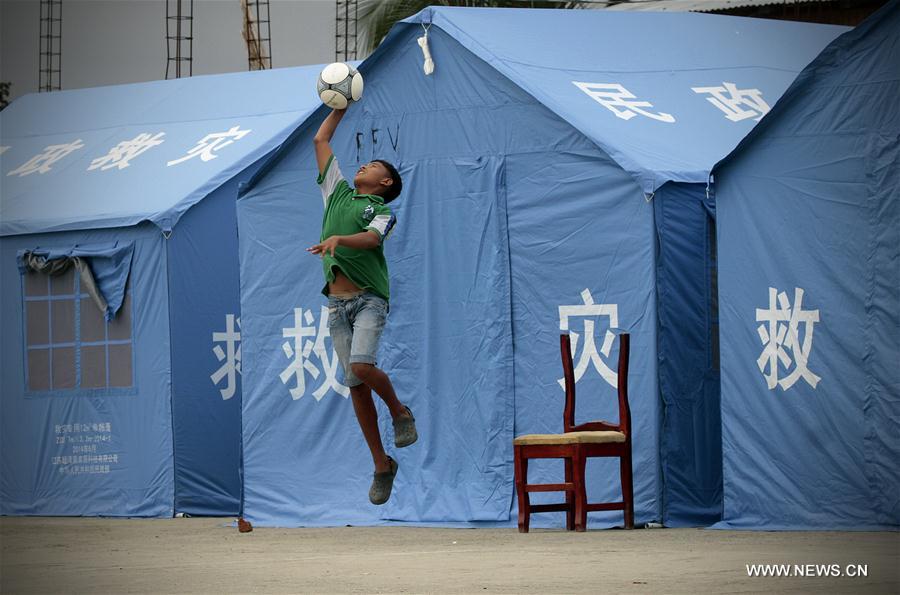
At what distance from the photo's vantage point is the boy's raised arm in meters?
8.34

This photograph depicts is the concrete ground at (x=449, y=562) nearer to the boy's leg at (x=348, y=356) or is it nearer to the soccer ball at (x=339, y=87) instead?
the boy's leg at (x=348, y=356)

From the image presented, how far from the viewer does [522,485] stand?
8.84 metres

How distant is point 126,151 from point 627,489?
695cm

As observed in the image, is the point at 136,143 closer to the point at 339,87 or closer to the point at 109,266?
the point at 109,266

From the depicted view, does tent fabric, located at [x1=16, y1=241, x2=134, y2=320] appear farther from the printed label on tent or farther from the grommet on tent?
the grommet on tent

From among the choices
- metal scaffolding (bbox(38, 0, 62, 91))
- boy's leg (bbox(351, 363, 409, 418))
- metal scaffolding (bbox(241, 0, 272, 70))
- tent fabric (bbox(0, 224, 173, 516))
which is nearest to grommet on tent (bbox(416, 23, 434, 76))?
boy's leg (bbox(351, 363, 409, 418))

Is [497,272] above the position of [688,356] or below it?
above

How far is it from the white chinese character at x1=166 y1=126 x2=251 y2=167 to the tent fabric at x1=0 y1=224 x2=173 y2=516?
1057 millimetres

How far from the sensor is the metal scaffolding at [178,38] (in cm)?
2005

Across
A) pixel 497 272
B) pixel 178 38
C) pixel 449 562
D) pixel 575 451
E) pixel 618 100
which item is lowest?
pixel 449 562

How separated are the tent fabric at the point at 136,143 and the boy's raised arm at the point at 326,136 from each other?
3995 mm

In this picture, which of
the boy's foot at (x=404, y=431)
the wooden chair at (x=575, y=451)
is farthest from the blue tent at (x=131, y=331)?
the boy's foot at (x=404, y=431)

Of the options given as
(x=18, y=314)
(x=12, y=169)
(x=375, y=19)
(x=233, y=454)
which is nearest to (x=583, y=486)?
(x=233, y=454)

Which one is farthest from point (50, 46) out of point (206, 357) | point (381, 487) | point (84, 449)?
point (381, 487)
